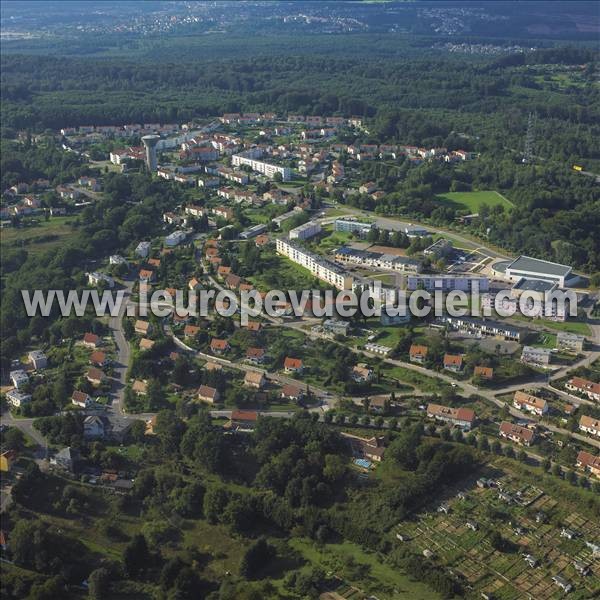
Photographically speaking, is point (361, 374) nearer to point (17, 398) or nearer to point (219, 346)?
point (219, 346)

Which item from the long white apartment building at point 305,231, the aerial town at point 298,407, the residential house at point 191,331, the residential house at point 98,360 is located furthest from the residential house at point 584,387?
the long white apartment building at point 305,231

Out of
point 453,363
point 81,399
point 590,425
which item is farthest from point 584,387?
point 81,399

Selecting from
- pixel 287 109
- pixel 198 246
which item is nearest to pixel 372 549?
pixel 198 246

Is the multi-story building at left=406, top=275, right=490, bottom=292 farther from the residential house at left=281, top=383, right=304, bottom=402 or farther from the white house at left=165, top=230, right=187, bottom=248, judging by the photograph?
the white house at left=165, top=230, right=187, bottom=248

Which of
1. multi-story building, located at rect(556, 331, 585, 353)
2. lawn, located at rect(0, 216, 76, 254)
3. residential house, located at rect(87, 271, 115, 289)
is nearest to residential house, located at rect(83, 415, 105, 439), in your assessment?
residential house, located at rect(87, 271, 115, 289)

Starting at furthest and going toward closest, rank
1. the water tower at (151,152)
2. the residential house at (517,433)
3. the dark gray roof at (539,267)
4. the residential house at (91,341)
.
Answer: the water tower at (151,152)
the dark gray roof at (539,267)
the residential house at (91,341)
the residential house at (517,433)

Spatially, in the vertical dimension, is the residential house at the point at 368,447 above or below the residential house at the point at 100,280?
below

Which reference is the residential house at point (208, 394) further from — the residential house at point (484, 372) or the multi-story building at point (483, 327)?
the multi-story building at point (483, 327)
